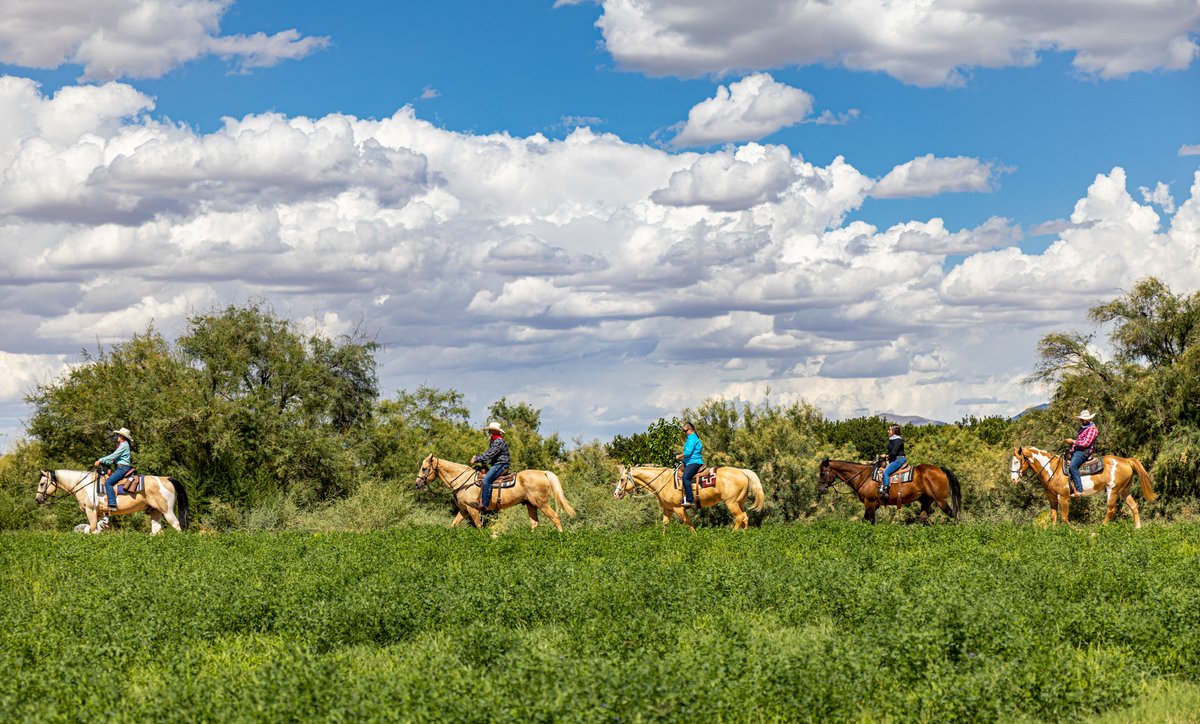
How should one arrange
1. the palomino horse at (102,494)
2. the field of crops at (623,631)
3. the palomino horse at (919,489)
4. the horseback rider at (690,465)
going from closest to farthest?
the field of crops at (623,631), the horseback rider at (690,465), the palomino horse at (919,489), the palomino horse at (102,494)

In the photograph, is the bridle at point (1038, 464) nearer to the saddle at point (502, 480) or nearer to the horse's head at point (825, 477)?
the horse's head at point (825, 477)

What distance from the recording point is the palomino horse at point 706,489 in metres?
25.8

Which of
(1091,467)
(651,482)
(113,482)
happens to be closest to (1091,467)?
(1091,467)

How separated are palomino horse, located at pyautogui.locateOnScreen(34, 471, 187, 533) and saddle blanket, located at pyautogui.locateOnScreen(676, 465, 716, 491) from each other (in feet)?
40.3

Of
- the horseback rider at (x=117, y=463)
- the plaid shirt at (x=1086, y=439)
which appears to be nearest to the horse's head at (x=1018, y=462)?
the plaid shirt at (x=1086, y=439)

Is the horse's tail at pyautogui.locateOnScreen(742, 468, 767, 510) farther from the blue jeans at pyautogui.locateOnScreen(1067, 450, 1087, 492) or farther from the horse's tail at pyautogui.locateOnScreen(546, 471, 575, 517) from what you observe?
the blue jeans at pyautogui.locateOnScreen(1067, 450, 1087, 492)

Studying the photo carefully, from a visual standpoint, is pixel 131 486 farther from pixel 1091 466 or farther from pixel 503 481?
pixel 1091 466

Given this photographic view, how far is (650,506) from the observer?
97.0 feet

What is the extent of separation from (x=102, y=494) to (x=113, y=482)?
27.3 inches

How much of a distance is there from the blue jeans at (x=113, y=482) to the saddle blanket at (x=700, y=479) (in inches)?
516

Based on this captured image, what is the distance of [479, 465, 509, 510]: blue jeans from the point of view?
25580 millimetres

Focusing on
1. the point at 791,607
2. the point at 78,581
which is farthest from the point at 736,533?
the point at 78,581

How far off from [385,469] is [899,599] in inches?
1073

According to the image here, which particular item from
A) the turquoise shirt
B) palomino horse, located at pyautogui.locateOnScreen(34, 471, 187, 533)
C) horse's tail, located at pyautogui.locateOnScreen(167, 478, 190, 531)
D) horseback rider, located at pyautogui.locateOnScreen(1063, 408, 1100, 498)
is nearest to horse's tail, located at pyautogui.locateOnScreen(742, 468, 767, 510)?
horseback rider, located at pyautogui.locateOnScreen(1063, 408, 1100, 498)
